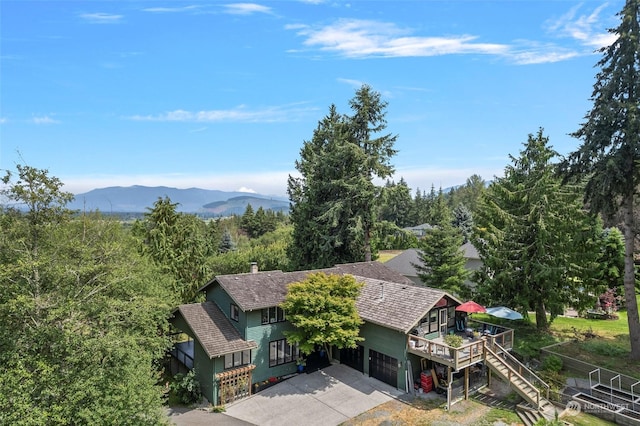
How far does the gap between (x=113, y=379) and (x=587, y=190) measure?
25250mm

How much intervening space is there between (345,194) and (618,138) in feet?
67.3

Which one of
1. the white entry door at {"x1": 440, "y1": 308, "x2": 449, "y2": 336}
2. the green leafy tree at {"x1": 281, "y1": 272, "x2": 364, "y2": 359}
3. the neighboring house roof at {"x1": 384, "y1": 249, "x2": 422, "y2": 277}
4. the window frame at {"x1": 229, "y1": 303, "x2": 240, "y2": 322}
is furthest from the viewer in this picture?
the neighboring house roof at {"x1": 384, "y1": 249, "x2": 422, "y2": 277}

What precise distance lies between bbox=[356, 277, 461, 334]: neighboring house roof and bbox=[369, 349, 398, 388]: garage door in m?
2.13

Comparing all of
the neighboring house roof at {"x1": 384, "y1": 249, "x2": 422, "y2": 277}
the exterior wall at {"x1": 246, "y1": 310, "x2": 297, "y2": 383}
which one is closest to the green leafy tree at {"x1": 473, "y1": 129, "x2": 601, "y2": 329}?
the exterior wall at {"x1": 246, "y1": 310, "x2": 297, "y2": 383}

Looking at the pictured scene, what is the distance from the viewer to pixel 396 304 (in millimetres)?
21234

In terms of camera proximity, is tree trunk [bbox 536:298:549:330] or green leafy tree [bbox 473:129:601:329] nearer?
green leafy tree [bbox 473:129:601:329]

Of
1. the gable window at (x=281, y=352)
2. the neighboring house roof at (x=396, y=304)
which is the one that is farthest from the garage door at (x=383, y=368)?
the gable window at (x=281, y=352)

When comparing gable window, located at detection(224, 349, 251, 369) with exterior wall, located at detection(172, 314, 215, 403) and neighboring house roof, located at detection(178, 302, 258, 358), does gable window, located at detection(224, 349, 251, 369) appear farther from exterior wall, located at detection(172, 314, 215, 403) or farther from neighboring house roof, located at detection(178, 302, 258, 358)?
exterior wall, located at detection(172, 314, 215, 403)

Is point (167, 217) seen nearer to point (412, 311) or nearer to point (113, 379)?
point (113, 379)

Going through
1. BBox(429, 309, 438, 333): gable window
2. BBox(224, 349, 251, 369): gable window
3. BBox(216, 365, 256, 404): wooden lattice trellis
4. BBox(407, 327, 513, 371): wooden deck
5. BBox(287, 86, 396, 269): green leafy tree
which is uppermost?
BBox(287, 86, 396, 269): green leafy tree

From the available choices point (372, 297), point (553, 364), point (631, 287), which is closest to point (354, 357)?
point (372, 297)

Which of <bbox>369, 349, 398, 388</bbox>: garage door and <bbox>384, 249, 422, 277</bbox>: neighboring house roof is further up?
<bbox>384, 249, 422, 277</bbox>: neighboring house roof

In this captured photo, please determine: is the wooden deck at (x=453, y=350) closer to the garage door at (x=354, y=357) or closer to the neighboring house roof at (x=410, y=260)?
the garage door at (x=354, y=357)

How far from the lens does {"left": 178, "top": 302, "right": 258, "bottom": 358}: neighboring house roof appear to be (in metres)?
19.8
